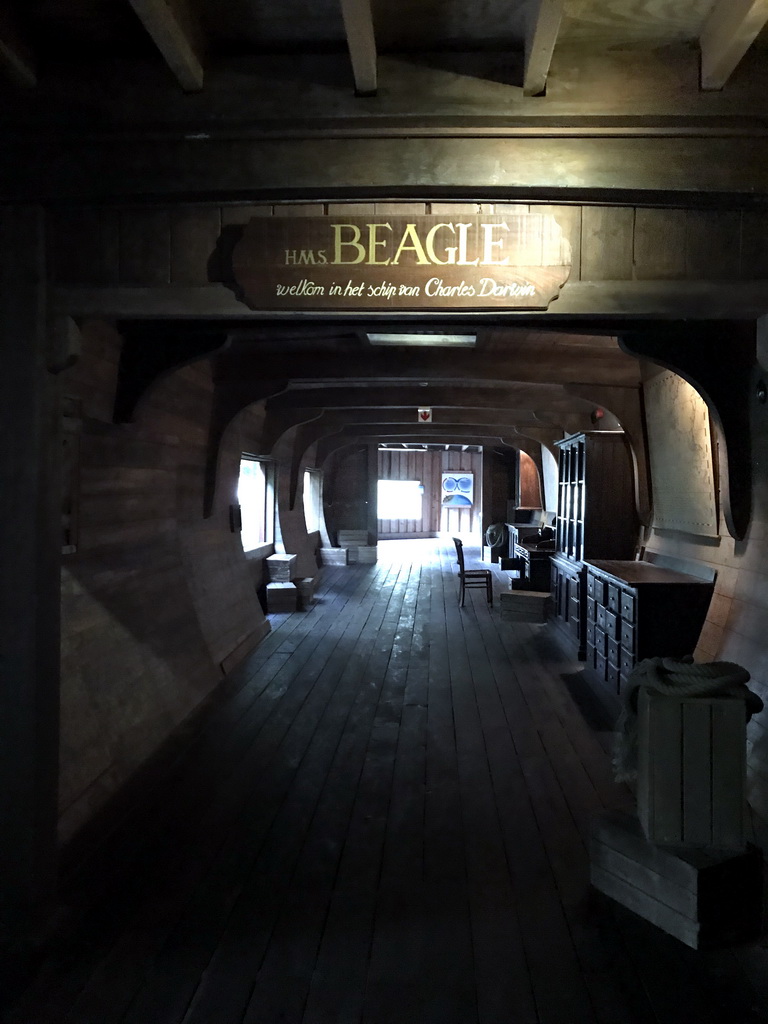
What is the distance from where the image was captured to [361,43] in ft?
7.11

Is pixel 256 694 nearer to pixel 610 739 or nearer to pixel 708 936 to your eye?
pixel 610 739

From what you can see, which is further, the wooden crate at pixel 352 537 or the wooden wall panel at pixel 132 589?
the wooden crate at pixel 352 537

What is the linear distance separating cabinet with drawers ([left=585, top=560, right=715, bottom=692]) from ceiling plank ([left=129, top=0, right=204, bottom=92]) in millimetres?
3993

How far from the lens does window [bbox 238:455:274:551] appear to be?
9.25 m

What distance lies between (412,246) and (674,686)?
2.02 meters

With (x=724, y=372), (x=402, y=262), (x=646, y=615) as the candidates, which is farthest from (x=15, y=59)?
(x=646, y=615)

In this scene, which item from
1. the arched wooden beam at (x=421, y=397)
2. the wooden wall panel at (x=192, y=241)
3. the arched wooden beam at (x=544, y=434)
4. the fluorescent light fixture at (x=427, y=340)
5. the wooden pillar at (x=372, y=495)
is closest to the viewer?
the wooden wall panel at (x=192, y=241)

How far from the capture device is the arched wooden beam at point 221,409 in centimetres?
625

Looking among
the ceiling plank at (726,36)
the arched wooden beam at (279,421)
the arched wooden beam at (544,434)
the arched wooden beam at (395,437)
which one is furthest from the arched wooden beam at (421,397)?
the ceiling plank at (726,36)

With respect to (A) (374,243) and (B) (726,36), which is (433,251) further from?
(B) (726,36)

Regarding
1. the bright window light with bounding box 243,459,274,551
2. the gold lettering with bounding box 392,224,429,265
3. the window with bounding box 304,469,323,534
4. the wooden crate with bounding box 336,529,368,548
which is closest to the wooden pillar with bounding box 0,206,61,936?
the gold lettering with bounding box 392,224,429,265

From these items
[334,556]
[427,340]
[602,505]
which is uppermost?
[427,340]

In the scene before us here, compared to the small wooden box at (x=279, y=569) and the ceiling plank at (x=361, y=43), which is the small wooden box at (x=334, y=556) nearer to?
the small wooden box at (x=279, y=569)

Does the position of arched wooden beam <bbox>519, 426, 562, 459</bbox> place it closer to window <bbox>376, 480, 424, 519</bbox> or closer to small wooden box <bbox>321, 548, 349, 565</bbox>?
small wooden box <bbox>321, 548, 349, 565</bbox>
